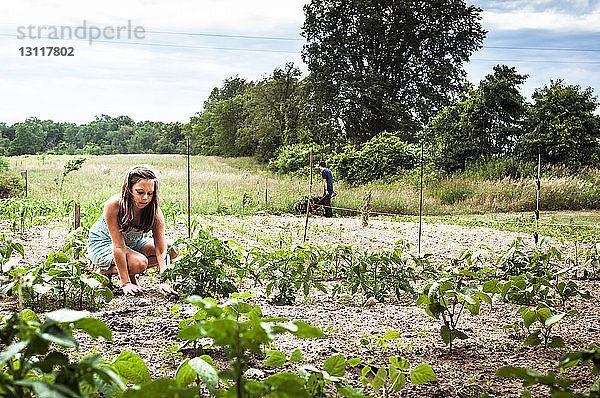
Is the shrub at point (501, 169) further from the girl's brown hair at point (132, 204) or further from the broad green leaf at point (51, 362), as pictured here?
the broad green leaf at point (51, 362)

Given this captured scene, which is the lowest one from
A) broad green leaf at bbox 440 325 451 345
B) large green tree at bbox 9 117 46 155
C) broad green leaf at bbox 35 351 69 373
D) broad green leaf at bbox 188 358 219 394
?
broad green leaf at bbox 440 325 451 345

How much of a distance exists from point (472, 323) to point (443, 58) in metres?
17.8

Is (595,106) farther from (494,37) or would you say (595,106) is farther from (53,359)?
(53,359)

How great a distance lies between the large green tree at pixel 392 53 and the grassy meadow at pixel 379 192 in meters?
4.72

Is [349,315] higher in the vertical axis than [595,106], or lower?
lower

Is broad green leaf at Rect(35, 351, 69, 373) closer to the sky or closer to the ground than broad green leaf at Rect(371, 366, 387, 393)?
closer to the sky

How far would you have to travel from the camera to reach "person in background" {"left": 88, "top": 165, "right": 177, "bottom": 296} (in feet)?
9.59

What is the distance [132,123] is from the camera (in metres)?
21.4

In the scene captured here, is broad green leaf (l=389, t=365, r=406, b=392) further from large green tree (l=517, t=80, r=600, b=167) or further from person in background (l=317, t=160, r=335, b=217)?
large green tree (l=517, t=80, r=600, b=167)

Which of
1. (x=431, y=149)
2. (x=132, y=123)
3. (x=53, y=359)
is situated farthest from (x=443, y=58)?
(x=53, y=359)

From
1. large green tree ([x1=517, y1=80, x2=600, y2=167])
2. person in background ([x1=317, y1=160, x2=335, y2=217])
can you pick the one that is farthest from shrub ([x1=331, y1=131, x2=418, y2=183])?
person in background ([x1=317, y1=160, x2=335, y2=217])

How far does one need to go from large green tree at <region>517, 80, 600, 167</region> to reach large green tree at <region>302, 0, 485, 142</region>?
211 inches

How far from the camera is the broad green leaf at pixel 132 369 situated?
1130 millimetres

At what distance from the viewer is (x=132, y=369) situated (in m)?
1.14
